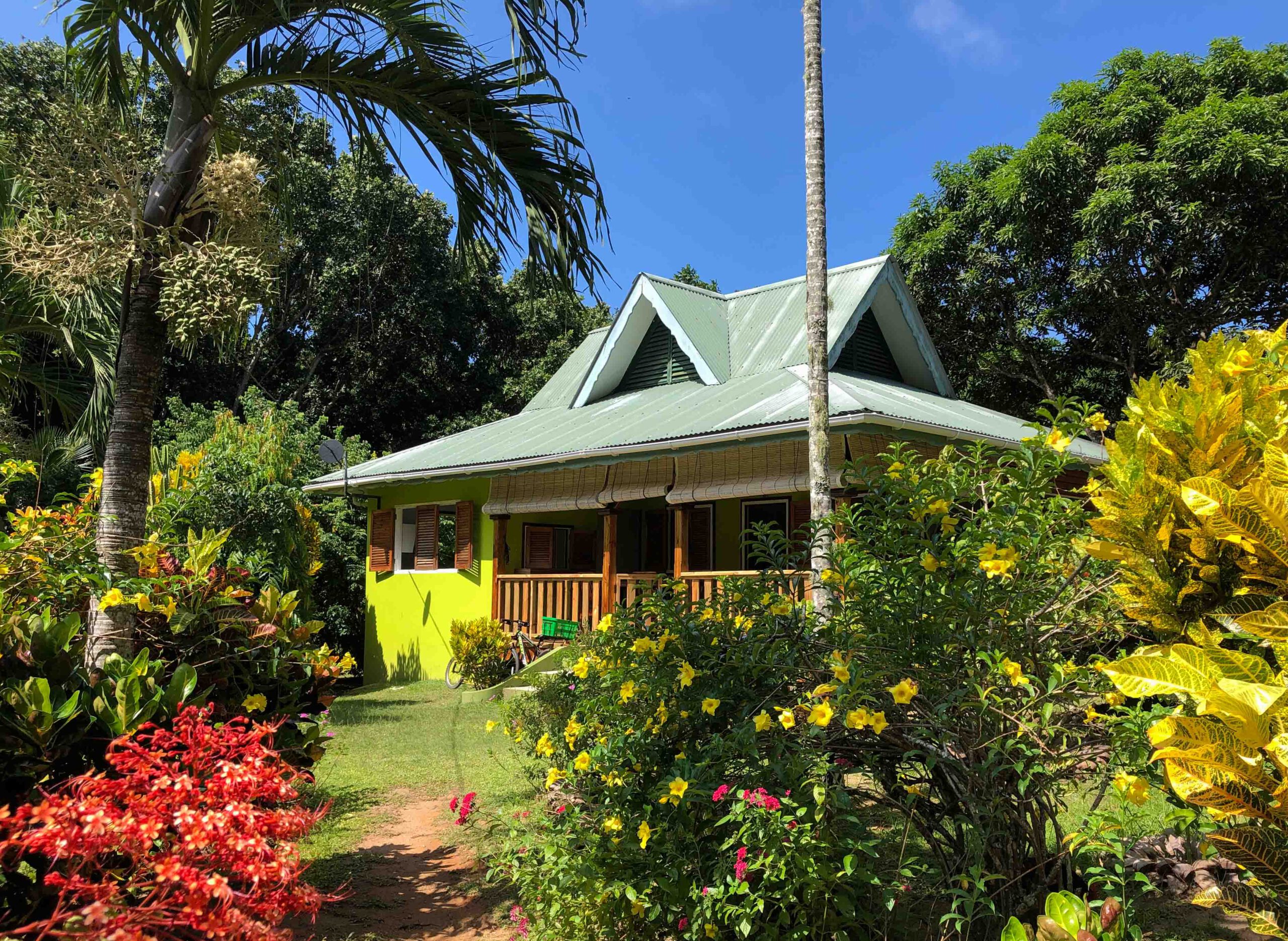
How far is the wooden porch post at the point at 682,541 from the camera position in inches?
473

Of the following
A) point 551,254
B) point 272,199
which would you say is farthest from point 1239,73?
point 272,199

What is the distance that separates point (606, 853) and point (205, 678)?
1.76m

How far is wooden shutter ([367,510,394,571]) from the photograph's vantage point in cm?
1683

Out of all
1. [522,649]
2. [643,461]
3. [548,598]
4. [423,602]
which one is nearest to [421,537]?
[423,602]

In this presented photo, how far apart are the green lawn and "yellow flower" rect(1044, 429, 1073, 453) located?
347 centimetres

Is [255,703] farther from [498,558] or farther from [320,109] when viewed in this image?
[498,558]

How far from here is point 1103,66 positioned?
741 inches

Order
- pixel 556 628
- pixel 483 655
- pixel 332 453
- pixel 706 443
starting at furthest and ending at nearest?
pixel 332 453 → pixel 483 655 → pixel 556 628 → pixel 706 443

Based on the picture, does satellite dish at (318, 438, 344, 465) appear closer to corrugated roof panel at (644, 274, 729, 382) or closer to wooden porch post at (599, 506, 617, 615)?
wooden porch post at (599, 506, 617, 615)

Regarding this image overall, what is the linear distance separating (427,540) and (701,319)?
5.93m

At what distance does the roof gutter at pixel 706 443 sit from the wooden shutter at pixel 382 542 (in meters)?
1.89

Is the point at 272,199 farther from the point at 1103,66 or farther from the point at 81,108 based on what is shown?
the point at 1103,66

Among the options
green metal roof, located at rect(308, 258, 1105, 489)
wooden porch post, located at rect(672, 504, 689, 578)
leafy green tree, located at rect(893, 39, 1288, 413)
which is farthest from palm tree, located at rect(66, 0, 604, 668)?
leafy green tree, located at rect(893, 39, 1288, 413)

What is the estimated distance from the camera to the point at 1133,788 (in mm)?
2742
